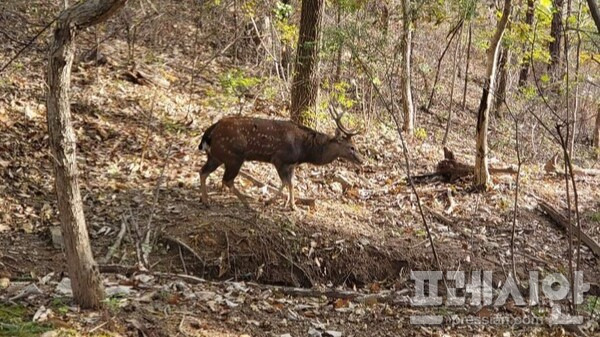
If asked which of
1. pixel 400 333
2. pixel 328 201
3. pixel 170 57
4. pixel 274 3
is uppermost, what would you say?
pixel 274 3

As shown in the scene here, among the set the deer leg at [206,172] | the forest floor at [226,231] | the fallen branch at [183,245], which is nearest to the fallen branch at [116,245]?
the forest floor at [226,231]

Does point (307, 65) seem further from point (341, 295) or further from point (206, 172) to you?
point (341, 295)

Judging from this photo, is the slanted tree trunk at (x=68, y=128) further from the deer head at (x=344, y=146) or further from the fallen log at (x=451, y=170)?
the fallen log at (x=451, y=170)

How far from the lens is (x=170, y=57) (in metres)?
15.5

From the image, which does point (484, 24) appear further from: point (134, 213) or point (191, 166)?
point (134, 213)

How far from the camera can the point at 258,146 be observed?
9.10 metres

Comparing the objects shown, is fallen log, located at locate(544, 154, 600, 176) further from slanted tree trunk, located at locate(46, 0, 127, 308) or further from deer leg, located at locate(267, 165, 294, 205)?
slanted tree trunk, located at locate(46, 0, 127, 308)

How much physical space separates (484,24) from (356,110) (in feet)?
26.0

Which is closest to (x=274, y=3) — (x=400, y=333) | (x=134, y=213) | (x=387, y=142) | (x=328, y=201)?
(x=387, y=142)

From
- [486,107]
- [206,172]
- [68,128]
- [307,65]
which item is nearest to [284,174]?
[206,172]

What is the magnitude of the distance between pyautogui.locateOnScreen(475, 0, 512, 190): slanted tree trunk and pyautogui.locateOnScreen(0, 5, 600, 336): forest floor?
0.33m

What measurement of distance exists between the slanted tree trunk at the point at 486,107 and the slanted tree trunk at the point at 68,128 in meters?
7.20

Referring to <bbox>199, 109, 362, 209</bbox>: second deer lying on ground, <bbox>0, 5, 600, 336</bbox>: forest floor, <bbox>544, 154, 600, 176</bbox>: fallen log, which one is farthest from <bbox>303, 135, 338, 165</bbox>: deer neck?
<bbox>544, 154, 600, 176</bbox>: fallen log

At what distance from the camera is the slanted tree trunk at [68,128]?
4.43 metres
